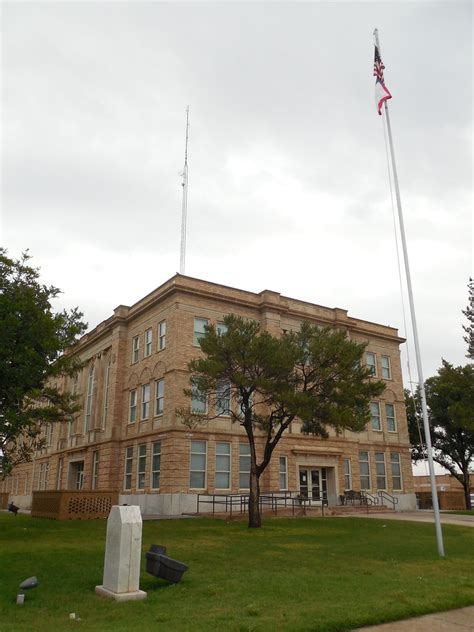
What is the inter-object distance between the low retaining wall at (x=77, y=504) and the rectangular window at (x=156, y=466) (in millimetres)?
4203

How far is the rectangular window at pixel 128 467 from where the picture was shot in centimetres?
3203

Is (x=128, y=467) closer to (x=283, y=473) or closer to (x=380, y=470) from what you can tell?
(x=283, y=473)

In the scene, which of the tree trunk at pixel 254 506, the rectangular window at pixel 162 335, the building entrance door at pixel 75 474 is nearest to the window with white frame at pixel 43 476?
the building entrance door at pixel 75 474

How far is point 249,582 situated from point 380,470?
29.8 m

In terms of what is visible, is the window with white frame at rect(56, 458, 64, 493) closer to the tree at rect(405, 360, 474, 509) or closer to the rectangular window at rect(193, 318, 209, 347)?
the rectangular window at rect(193, 318, 209, 347)

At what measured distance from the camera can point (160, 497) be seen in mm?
27859

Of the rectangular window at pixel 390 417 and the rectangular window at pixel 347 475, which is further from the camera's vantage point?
the rectangular window at pixel 390 417

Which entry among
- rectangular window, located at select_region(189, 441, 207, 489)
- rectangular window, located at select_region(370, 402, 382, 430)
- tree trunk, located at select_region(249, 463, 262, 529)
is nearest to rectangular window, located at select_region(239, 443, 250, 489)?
rectangular window, located at select_region(189, 441, 207, 489)

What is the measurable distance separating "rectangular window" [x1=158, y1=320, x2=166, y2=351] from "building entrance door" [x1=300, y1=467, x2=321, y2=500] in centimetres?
1112

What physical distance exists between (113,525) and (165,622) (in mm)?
2359

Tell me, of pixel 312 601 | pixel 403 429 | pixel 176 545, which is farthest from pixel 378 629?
pixel 403 429

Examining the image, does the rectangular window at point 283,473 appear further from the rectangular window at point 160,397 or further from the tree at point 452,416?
the tree at point 452,416

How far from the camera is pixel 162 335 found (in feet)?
104

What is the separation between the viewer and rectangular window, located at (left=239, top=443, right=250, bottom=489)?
3009 cm
